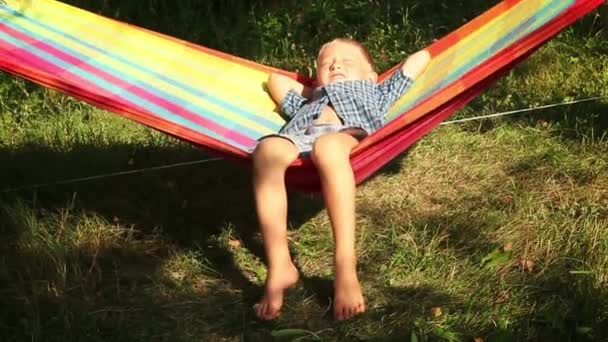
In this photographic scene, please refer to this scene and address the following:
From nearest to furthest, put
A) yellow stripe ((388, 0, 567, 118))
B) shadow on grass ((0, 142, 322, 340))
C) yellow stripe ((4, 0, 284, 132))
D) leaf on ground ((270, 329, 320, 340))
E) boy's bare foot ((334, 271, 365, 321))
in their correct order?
leaf on ground ((270, 329, 320, 340)) < boy's bare foot ((334, 271, 365, 321)) < shadow on grass ((0, 142, 322, 340)) < yellow stripe ((388, 0, 567, 118)) < yellow stripe ((4, 0, 284, 132))

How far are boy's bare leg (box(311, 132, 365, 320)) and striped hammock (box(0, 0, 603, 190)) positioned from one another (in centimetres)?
5

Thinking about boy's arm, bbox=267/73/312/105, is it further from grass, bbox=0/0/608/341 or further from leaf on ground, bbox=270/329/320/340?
leaf on ground, bbox=270/329/320/340

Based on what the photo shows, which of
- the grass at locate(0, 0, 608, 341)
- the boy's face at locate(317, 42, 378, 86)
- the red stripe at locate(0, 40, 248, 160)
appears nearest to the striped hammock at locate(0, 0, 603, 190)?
the red stripe at locate(0, 40, 248, 160)

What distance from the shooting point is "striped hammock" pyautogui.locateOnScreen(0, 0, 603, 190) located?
2393 millimetres

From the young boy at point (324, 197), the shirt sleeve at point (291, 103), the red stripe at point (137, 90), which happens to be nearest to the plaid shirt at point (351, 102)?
the shirt sleeve at point (291, 103)

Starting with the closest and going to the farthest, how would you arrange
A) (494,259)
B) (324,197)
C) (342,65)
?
(324,197), (494,259), (342,65)

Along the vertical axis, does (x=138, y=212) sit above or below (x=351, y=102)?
below

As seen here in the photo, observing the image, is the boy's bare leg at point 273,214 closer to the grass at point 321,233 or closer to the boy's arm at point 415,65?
the grass at point 321,233

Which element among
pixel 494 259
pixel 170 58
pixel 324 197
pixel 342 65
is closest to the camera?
pixel 324 197

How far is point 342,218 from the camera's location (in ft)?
7.72

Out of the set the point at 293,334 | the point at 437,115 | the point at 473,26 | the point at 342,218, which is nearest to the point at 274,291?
the point at 293,334

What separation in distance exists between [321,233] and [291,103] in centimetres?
44

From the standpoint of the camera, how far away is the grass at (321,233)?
232 cm

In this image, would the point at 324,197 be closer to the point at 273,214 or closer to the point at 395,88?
the point at 273,214
